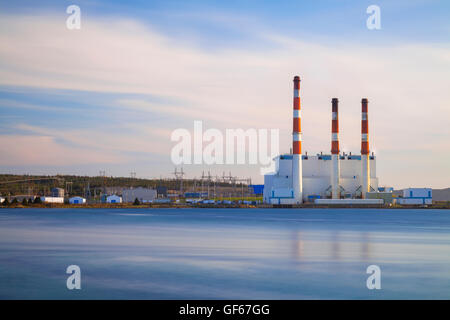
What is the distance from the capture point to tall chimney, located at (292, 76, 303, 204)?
64.6 meters

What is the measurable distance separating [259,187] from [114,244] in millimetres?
79690

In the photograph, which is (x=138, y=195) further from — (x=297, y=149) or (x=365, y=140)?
(x=365, y=140)

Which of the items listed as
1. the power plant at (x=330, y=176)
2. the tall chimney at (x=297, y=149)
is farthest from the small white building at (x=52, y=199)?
the tall chimney at (x=297, y=149)

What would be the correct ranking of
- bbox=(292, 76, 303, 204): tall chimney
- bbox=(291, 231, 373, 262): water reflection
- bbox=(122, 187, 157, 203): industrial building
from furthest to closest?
bbox=(122, 187, 157, 203): industrial building, bbox=(292, 76, 303, 204): tall chimney, bbox=(291, 231, 373, 262): water reflection

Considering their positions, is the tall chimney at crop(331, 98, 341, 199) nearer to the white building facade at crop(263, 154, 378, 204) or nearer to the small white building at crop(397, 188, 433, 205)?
the white building facade at crop(263, 154, 378, 204)

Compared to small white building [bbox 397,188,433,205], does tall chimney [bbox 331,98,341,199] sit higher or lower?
higher

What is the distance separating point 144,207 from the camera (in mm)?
91062

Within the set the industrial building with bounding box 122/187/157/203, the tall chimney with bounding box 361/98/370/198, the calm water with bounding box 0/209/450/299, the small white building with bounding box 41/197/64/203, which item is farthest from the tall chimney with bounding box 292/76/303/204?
the small white building with bounding box 41/197/64/203

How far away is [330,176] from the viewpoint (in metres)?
74.3

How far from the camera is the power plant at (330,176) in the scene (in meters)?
70.8

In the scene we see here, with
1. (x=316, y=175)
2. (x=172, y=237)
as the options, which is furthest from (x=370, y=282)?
(x=316, y=175)

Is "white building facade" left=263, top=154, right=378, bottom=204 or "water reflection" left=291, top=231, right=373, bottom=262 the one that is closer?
"water reflection" left=291, top=231, right=373, bottom=262

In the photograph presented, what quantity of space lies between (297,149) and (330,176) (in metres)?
10.3

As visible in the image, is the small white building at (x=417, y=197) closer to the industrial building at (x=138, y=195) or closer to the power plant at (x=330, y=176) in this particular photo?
the power plant at (x=330, y=176)
